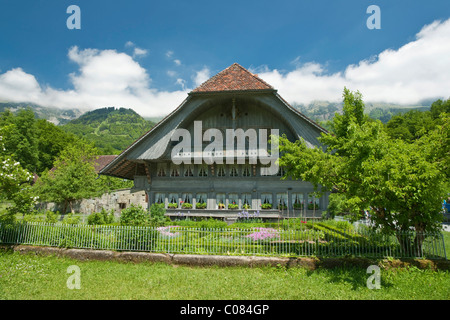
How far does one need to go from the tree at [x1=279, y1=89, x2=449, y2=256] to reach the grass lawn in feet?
6.10

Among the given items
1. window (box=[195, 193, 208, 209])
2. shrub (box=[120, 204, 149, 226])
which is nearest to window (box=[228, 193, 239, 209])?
window (box=[195, 193, 208, 209])

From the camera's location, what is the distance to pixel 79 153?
136 feet

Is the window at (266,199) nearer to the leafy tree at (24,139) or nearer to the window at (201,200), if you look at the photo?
the window at (201,200)

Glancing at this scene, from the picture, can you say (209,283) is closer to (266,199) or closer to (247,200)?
(247,200)

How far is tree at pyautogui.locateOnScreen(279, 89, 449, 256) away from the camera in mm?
7625

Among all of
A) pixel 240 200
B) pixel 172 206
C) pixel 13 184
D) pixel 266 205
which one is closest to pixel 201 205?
pixel 172 206

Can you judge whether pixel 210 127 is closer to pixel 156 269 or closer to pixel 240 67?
pixel 240 67

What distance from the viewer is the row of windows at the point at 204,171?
22.1 m

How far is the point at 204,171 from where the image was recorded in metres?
22.5

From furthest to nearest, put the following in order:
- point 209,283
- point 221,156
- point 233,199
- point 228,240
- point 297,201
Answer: point 233,199, point 297,201, point 221,156, point 228,240, point 209,283

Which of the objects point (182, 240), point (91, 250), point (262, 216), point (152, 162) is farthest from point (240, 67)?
point (91, 250)

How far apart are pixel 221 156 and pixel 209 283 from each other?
13400 mm

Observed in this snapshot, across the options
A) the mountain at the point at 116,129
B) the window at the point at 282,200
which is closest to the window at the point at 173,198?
the window at the point at 282,200

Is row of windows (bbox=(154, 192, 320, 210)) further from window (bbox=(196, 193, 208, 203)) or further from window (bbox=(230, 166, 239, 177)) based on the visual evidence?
window (bbox=(230, 166, 239, 177))
